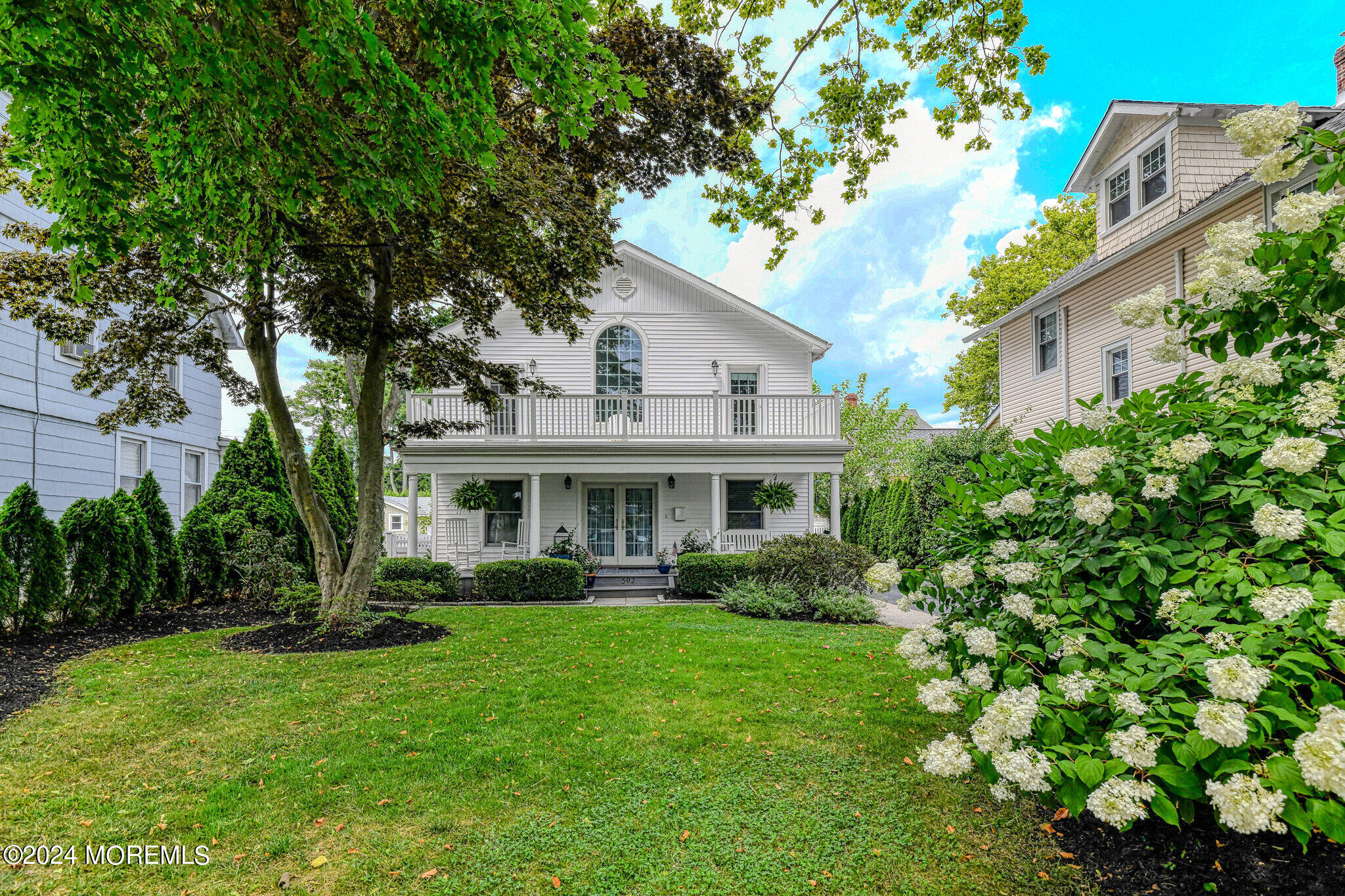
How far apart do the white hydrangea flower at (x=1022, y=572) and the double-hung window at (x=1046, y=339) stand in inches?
552

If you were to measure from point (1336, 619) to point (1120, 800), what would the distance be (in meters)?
0.80

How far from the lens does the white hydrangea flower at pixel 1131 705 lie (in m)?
1.93

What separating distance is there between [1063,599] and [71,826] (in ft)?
15.5

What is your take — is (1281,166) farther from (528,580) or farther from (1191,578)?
(528,580)

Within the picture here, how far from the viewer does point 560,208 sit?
19.3ft

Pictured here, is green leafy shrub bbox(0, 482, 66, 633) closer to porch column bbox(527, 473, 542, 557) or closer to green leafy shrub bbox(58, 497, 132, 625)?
green leafy shrub bbox(58, 497, 132, 625)

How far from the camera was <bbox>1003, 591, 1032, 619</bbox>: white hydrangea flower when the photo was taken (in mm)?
2467

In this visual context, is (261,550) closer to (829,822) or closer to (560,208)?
(560,208)

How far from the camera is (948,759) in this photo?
2.36 meters

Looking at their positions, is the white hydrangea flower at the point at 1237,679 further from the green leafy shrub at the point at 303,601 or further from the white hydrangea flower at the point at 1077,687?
the green leafy shrub at the point at 303,601

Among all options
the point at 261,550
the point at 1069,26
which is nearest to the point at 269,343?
the point at 261,550

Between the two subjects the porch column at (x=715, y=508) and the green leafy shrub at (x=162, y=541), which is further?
the porch column at (x=715, y=508)

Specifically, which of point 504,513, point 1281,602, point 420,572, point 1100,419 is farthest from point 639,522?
point 1281,602

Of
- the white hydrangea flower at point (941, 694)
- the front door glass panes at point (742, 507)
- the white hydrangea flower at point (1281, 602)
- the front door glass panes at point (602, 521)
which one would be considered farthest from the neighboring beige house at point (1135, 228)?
the front door glass panes at point (602, 521)
